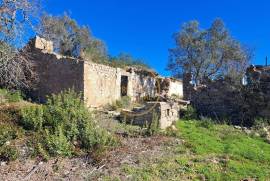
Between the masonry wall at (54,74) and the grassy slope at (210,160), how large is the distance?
6499mm

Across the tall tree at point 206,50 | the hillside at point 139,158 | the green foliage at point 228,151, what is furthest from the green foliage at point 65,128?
the tall tree at point 206,50

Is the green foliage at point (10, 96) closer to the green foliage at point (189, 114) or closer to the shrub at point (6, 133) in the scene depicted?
the shrub at point (6, 133)

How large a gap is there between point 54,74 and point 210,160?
10.9m

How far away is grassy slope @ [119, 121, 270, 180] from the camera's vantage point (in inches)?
419

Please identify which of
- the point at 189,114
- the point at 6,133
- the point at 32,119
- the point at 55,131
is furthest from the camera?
the point at 189,114

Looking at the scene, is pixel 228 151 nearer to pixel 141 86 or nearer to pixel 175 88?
pixel 141 86

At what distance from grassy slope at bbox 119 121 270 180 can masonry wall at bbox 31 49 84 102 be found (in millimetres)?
6499

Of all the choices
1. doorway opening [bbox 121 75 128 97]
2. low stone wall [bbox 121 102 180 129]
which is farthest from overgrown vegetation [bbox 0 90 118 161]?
doorway opening [bbox 121 75 128 97]

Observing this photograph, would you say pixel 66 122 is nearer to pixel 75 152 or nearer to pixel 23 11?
pixel 75 152

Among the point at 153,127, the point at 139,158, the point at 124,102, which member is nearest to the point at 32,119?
the point at 139,158

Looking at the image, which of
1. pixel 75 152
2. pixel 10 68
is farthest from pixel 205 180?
pixel 10 68

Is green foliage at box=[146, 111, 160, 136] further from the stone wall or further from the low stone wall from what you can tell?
the stone wall

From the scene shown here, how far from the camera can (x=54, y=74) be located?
20.1m

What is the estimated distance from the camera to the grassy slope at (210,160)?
10648mm
